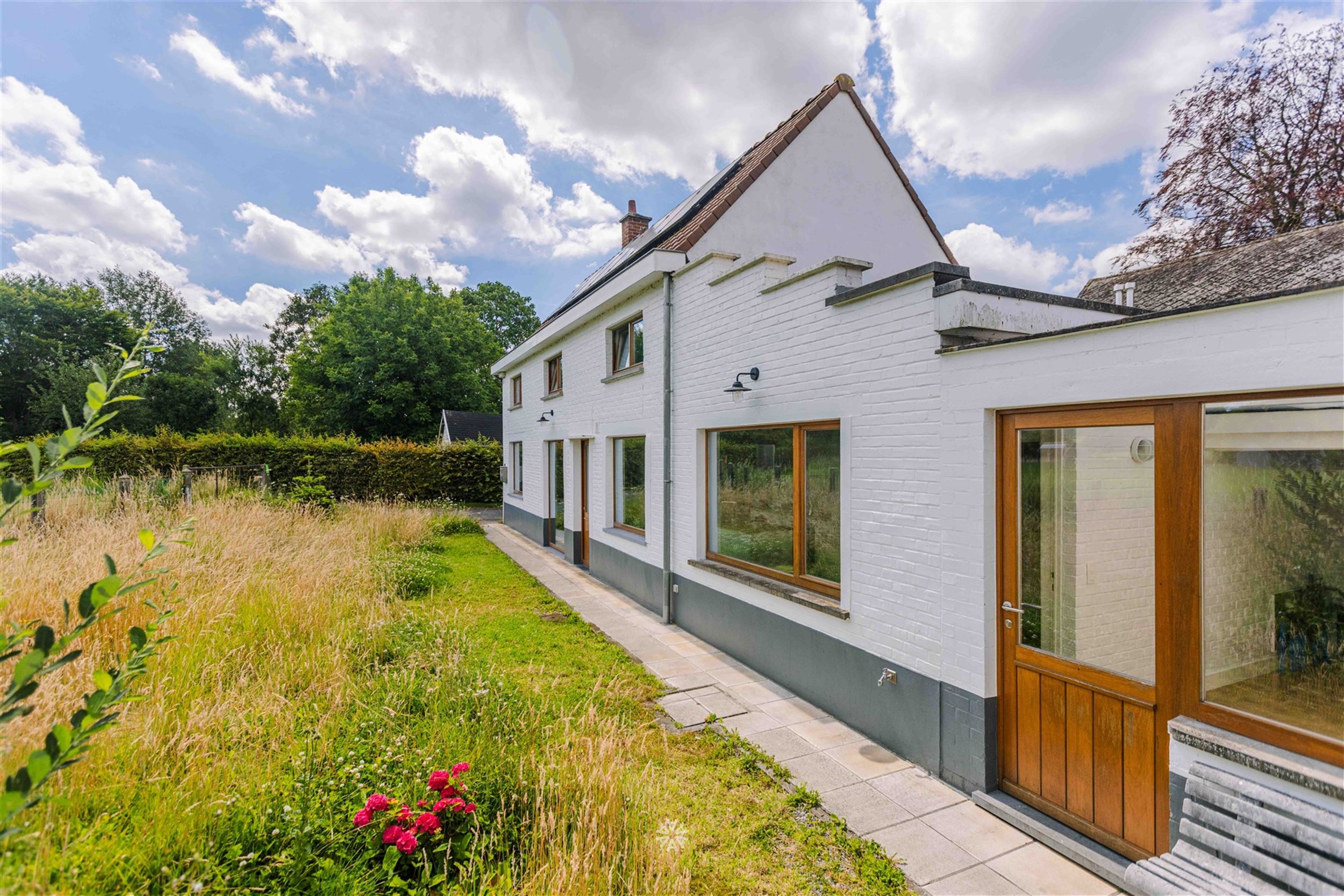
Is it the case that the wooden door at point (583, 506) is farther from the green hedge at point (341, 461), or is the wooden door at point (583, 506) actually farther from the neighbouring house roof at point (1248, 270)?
the neighbouring house roof at point (1248, 270)

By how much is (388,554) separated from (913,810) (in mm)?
8611

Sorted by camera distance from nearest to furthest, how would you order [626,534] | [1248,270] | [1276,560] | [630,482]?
[1276,560]
[626,534]
[630,482]
[1248,270]

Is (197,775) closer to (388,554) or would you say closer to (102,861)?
(102,861)

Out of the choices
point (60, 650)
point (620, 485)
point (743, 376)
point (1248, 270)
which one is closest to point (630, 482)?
point (620, 485)

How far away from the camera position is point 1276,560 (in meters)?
2.74

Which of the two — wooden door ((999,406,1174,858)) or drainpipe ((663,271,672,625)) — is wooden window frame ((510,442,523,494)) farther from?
wooden door ((999,406,1174,858))

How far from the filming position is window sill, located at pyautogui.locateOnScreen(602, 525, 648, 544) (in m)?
8.65

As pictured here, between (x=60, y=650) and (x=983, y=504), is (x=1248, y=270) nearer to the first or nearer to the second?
(x=983, y=504)

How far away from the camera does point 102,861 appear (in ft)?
6.92

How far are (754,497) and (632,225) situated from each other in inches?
433

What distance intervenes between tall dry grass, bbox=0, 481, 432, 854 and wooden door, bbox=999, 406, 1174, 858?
421 centimetres

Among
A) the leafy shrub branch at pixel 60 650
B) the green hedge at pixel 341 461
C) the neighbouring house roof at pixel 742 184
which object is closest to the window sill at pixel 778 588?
the neighbouring house roof at pixel 742 184

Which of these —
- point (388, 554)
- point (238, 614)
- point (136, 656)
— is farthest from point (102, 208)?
point (136, 656)

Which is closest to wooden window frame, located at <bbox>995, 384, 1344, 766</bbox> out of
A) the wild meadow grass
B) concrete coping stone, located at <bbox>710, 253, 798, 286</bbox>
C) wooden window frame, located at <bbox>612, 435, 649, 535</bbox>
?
the wild meadow grass
